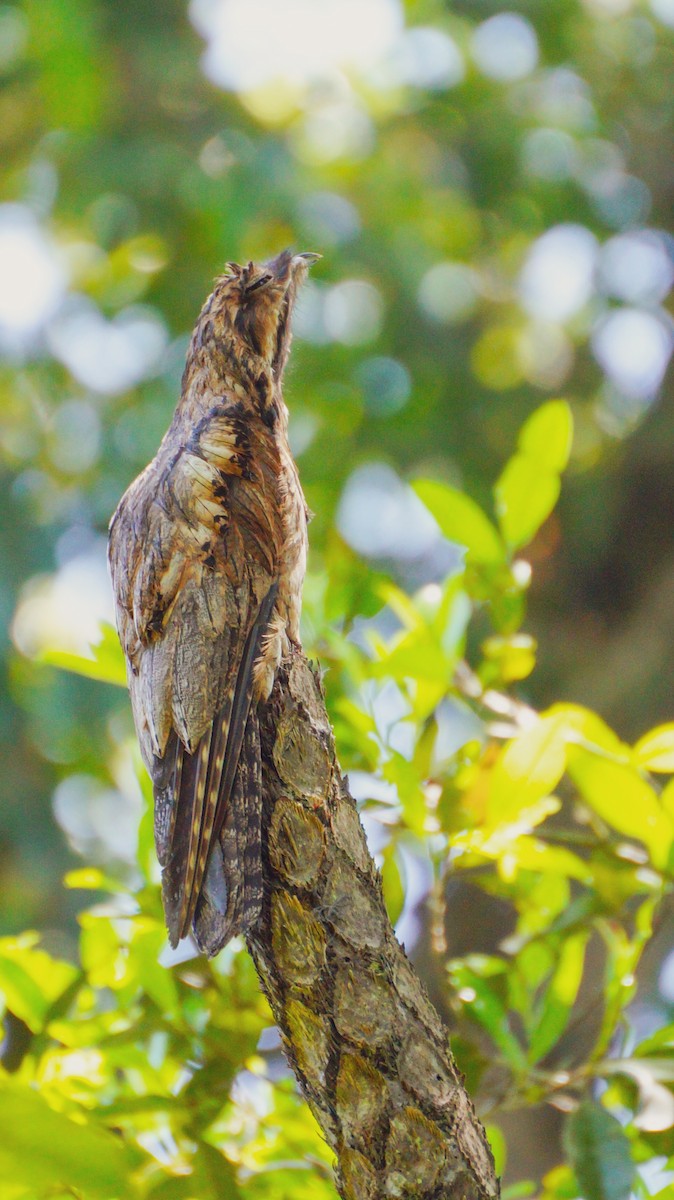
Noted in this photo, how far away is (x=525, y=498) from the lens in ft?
5.09

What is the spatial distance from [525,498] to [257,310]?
48 centimetres

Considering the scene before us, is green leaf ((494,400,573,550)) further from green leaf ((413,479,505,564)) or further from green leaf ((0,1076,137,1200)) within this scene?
green leaf ((0,1076,137,1200))

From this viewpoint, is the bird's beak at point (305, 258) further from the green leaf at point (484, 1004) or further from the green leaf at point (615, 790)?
the green leaf at point (484, 1004)

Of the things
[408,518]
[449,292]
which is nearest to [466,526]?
[408,518]

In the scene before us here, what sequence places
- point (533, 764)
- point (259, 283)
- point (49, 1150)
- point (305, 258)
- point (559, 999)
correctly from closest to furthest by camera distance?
point (49, 1150), point (533, 764), point (559, 999), point (259, 283), point (305, 258)

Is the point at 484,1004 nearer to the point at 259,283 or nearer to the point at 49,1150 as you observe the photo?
the point at 49,1150

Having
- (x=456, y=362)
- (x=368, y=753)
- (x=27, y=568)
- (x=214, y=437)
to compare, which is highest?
(x=456, y=362)

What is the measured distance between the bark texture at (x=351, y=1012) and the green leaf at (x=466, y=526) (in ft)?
1.59

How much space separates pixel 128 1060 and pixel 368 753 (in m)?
0.51

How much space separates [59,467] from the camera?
189 inches

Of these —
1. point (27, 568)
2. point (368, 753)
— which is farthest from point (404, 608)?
point (27, 568)

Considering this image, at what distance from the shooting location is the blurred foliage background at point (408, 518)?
1.40m

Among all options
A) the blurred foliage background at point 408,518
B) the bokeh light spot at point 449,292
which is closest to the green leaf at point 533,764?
the blurred foliage background at point 408,518

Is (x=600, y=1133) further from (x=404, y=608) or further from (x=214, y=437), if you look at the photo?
(x=214, y=437)
